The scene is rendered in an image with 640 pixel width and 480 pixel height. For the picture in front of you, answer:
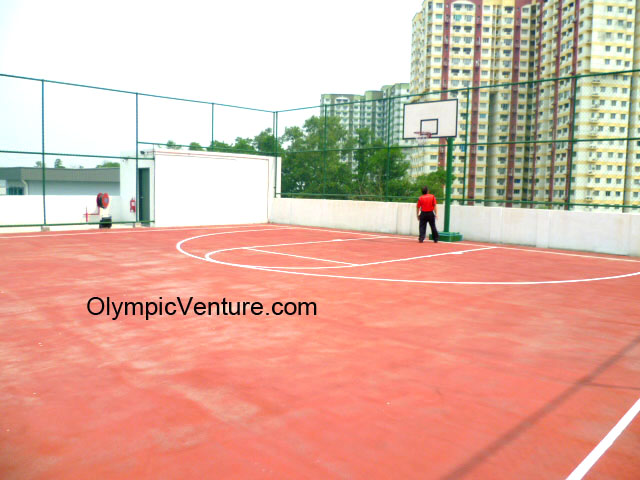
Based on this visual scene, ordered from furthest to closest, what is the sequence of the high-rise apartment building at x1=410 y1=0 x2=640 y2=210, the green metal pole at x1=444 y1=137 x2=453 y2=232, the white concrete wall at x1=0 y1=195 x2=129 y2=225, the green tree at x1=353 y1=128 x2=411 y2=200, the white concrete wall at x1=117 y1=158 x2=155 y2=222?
the high-rise apartment building at x1=410 y1=0 x2=640 y2=210, the white concrete wall at x1=117 y1=158 x2=155 y2=222, the green tree at x1=353 y1=128 x2=411 y2=200, the white concrete wall at x1=0 y1=195 x2=129 y2=225, the green metal pole at x1=444 y1=137 x2=453 y2=232

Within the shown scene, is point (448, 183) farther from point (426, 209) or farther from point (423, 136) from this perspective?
point (423, 136)

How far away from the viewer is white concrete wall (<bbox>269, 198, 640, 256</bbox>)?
14.4 metres

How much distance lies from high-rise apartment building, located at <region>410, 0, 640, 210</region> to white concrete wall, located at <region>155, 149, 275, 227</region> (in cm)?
3784

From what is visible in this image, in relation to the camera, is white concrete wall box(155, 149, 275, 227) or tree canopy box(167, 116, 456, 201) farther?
tree canopy box(167, 116, 456, 201)

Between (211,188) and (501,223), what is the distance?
10.9 m

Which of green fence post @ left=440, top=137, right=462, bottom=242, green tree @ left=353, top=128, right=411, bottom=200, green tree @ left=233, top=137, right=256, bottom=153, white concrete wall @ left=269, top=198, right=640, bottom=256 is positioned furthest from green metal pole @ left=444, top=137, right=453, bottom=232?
green tree @ left=233, top=137, right=256, bottom=153

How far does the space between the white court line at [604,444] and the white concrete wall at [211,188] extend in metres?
18.0

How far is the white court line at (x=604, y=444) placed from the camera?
3086mm

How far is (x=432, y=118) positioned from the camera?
17344 mm

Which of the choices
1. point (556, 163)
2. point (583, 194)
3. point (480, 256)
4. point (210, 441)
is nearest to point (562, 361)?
point (210, 441)

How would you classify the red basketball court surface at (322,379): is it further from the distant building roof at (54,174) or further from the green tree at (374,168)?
the distant building roof at (54,174)

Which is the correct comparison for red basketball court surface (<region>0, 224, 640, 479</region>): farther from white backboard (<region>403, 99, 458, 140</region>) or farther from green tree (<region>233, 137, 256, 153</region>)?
green tree (<region>233, 137, 256, 153</region>)

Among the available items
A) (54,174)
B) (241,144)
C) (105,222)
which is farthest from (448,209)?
(54,174)

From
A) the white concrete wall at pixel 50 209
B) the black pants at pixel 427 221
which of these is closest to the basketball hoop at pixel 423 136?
the black pants at pixel 427 221
